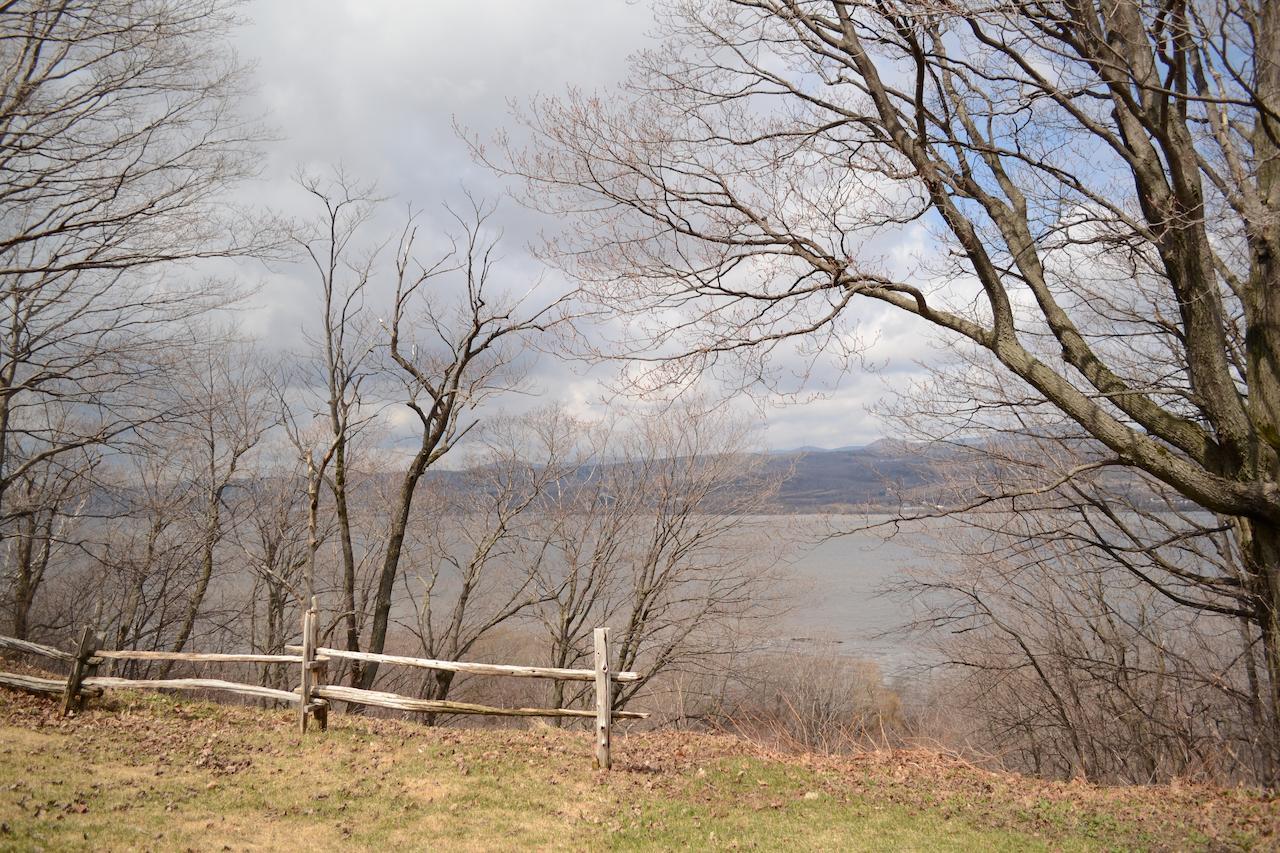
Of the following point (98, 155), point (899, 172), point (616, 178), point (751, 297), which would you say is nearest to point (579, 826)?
point (751, 297)

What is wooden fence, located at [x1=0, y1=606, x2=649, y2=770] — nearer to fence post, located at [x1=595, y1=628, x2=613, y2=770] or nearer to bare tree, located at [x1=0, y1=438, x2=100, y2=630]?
fence post, located at [x1=595, y1=628, x2=613, y2=770]

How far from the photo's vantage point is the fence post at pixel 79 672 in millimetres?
8336

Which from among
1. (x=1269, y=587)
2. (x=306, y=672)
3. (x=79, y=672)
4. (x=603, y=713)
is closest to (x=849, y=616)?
(x=603, y=713)

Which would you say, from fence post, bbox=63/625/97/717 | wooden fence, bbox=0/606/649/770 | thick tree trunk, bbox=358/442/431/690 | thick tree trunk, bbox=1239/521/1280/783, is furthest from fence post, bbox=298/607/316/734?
thick tree trunk, bbox=1239/521/1280/783

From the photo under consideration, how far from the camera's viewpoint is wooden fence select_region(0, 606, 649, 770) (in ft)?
24.9

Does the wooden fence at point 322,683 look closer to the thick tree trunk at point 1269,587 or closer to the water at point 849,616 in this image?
the thick tree trunk at point 1269,587

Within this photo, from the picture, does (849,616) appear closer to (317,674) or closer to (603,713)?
A: (603,713)

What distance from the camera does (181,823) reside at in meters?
5.46

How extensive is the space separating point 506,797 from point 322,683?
309 centimetres

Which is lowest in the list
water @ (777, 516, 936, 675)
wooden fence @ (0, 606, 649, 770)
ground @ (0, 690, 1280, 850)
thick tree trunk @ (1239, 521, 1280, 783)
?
water @ (777, 516, 936, 675)

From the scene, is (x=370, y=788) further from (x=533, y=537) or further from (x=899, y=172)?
(x=533, y=537)

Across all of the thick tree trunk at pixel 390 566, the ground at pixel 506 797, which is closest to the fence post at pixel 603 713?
the ground at pixel 506 797

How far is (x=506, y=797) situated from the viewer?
656 cm

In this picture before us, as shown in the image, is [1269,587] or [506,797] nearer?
[1269,587]
